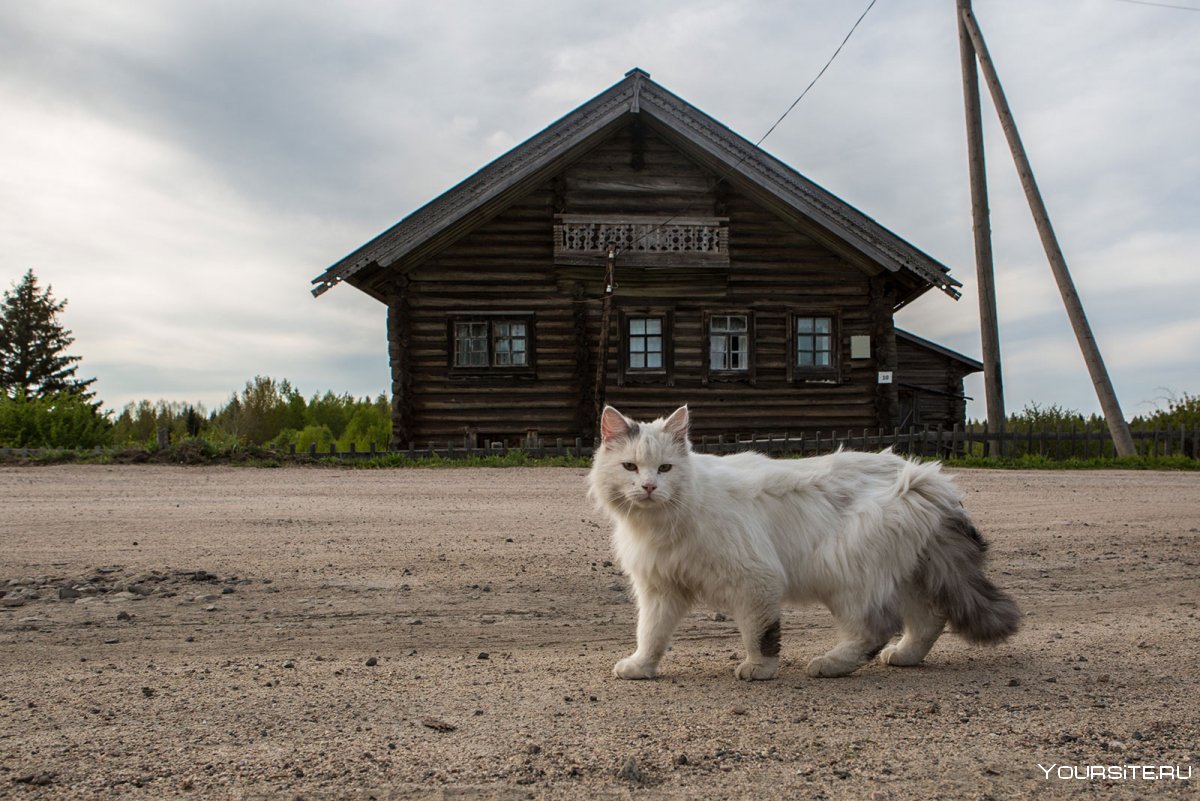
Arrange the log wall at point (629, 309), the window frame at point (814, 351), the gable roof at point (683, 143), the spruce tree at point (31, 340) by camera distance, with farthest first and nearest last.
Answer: the spruce tree at point (31, 340) → the window frame at point (814, 351) → the log wall at point (629, 309) → the gable roof at point (683, 143)

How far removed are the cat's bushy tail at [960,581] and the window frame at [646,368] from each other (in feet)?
51.3

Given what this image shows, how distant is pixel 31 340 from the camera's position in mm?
42844

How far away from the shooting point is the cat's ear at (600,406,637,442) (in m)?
4.39

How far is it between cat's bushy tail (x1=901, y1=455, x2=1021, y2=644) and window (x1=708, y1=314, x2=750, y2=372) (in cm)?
1603

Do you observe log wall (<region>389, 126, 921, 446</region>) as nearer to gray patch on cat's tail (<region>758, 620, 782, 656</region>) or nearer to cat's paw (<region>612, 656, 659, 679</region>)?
cat's paw (<region>612, 656, 659, 679</region>)

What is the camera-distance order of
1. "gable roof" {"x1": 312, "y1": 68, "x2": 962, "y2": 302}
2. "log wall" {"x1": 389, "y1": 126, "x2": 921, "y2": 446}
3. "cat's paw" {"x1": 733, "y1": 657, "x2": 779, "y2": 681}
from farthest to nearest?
1. "log wall" {"x1": 389, "y1": 126, "x2": 921, "y2": 446}
2. "gable roof" {"x1": 312, "y1": 68, "x2": 962, "y2": 302}
3. "cat's paw" {"x1": 733, "y1": 657, "x2": 779, "y2": 681}

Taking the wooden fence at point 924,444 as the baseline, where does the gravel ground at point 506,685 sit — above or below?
below

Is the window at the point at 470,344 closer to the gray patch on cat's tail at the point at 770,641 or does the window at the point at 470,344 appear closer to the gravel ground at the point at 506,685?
the gravel ground at the point at 506,685

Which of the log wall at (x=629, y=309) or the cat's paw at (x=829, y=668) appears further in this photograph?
the log wall at (x=629, y=309)

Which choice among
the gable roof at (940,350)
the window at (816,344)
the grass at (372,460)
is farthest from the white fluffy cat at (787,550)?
the gable roof at (940,350)

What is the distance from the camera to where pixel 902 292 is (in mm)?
21016

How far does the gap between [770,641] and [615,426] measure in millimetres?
1160

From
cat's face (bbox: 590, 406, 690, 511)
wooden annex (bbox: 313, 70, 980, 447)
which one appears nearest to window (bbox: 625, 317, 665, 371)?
wooden annex (bbox: 313, 70, 980, 447)

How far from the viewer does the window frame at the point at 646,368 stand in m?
19.9
